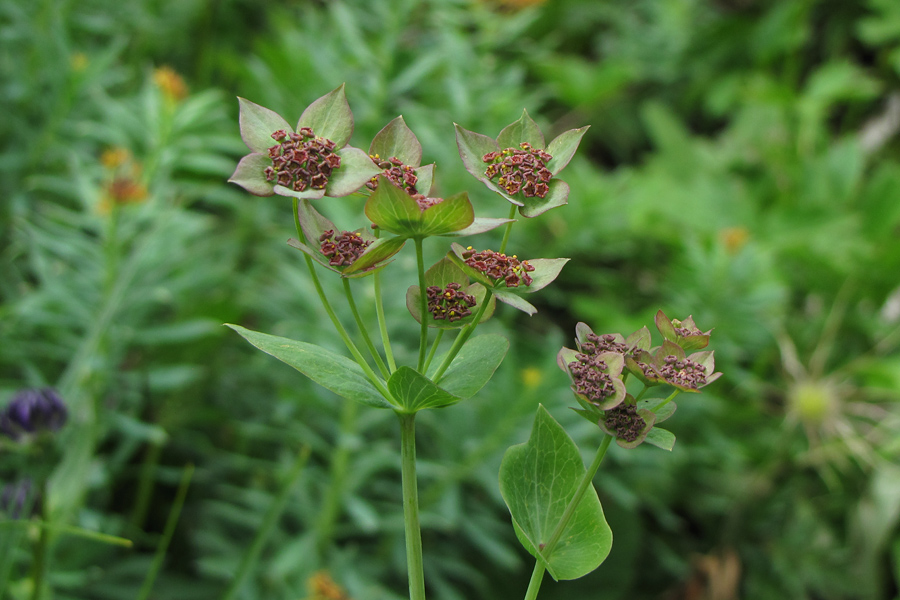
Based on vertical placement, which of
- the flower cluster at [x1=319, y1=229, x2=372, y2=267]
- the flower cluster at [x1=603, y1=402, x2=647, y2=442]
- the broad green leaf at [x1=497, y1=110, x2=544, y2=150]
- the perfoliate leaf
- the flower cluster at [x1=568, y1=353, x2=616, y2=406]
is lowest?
the flower cluster at [x1=603, y1=402, x2=647, y2=442]

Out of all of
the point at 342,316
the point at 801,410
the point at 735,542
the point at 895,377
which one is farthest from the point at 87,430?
the point at 895,377

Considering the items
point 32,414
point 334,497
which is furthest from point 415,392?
point 334,497

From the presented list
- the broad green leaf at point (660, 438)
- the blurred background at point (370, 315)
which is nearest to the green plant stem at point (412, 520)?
the broad green leaf at point (660, 438)

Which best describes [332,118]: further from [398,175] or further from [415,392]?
[415,392]

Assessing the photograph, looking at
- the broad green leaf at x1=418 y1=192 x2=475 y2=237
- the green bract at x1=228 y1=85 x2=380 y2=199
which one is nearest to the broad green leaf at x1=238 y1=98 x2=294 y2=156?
the green bract at x1=228 y1=85 x2=380 y2=199

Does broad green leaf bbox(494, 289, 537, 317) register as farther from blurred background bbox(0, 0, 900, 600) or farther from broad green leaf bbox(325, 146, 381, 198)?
blurred background bbox(0, 0, 900, 600)

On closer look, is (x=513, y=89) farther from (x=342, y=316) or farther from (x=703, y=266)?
(x=342, y=316)
